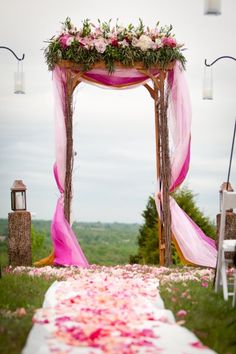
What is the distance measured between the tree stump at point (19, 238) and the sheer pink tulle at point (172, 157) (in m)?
0.35

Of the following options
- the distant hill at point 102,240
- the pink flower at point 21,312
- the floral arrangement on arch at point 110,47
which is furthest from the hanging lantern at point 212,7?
the distant hill at point 102,240

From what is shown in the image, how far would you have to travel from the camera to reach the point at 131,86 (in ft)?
30.5

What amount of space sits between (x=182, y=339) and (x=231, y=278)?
2.91 meters

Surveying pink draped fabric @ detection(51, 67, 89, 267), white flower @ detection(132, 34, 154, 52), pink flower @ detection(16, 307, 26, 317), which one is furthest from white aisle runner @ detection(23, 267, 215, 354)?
white flower @ detection(132, 34, 154, 52)

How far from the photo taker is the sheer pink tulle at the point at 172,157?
8938mm

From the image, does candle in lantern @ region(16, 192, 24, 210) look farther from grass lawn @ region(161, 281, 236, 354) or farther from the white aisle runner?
grass lawn @ region(161, 281, 236, 354)

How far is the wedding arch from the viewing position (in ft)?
29.4

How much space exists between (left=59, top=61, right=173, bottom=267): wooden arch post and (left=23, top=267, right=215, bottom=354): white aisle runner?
2703mm

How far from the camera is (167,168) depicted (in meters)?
9.20

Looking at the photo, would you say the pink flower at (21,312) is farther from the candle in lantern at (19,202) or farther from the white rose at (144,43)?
the white rose at (144,43)

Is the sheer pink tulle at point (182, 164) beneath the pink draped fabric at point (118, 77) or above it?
beneath

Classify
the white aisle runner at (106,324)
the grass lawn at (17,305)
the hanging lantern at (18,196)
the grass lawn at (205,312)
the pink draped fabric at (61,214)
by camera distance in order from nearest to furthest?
1. the white aisle runner at (106,324)
2. the grass lawn at (17,305)
3. the grass lawn at (205,312)
4. the pink draped fabric at (61,214)
5. the hanging lantern at (18,196)

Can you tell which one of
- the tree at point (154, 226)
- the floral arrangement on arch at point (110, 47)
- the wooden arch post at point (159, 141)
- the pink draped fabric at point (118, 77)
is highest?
the floral arrangement on arch at point (110, 47)

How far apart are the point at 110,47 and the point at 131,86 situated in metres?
0.61
